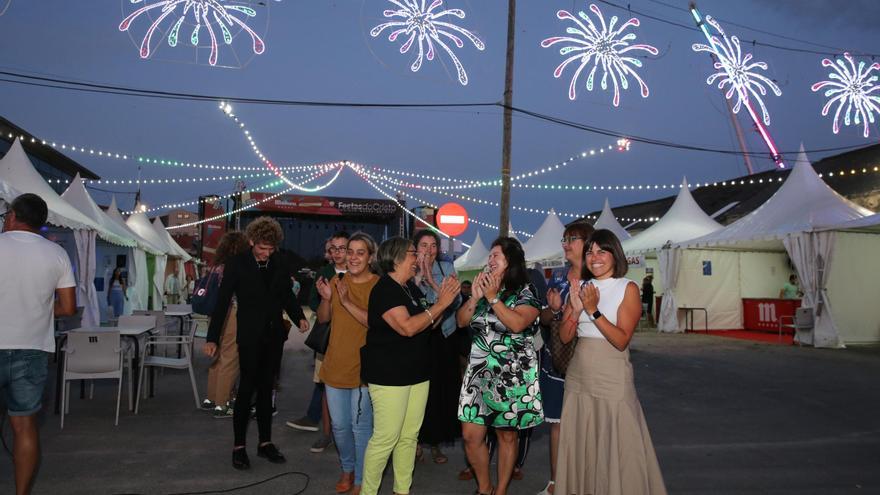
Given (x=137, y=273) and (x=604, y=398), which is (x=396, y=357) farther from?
(x=137, y=273)

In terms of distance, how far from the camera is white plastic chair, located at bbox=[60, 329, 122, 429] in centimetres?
534

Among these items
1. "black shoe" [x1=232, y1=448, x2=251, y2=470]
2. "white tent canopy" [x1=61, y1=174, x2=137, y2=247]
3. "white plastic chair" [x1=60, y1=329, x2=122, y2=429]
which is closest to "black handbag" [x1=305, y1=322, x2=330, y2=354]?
"black shoe" [x1=232, y1=448, x2=251, y2=470]

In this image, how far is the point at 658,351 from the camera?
1197 cm

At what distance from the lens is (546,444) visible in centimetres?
509

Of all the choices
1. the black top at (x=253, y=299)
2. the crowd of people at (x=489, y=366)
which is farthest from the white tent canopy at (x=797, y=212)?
the black top at (x=253, y=299)

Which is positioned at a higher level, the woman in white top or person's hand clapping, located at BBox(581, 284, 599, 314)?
person's hand clapping, located at BBox(581, 284, 599, 314)

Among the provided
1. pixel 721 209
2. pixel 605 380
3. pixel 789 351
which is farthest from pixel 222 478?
pixel 721 209

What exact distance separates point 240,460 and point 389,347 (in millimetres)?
1717

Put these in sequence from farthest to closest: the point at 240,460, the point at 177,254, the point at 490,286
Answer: the point at 177,254
the point at 240,460
the point at 490,286

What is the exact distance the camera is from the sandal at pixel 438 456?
4.52 meters

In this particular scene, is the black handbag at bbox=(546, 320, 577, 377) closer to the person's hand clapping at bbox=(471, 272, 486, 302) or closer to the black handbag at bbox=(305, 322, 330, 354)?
the person's hand clapping at bbox=(471, 272, 486, 302)

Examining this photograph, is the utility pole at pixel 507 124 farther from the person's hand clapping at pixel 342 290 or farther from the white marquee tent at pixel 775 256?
the person's hand clapping at pixel 342 290

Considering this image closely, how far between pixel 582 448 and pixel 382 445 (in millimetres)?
1022

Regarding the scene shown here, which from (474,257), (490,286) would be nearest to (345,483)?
(490,286)
